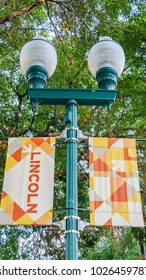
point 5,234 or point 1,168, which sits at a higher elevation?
point 1,168

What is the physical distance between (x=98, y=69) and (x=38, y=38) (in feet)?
2.02

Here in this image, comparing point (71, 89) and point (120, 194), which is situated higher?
point (71, 89)

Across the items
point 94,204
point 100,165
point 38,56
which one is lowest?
point 94,204

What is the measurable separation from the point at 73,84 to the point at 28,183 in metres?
4.24

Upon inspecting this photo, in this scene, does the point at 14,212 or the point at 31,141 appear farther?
the point at 31,141

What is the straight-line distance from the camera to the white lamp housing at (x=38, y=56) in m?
2.79

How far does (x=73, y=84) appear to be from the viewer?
21.3 ft

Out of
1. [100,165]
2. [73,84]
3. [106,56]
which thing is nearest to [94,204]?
[100,165]

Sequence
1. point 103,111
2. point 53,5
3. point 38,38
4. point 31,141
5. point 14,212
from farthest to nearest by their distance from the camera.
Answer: point 103,111
point 53,5
point 38,38
point 31,141
point 14,212

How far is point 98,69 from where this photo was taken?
2863 millimetres

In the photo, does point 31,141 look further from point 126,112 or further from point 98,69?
point 126,112

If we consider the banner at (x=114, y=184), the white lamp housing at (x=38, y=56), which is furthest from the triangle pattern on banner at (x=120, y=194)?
the white lamp housing at (x=38, y=56)

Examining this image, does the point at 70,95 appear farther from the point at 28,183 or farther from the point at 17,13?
the point at 17,13

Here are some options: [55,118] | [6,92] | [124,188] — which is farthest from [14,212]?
[6,92]
